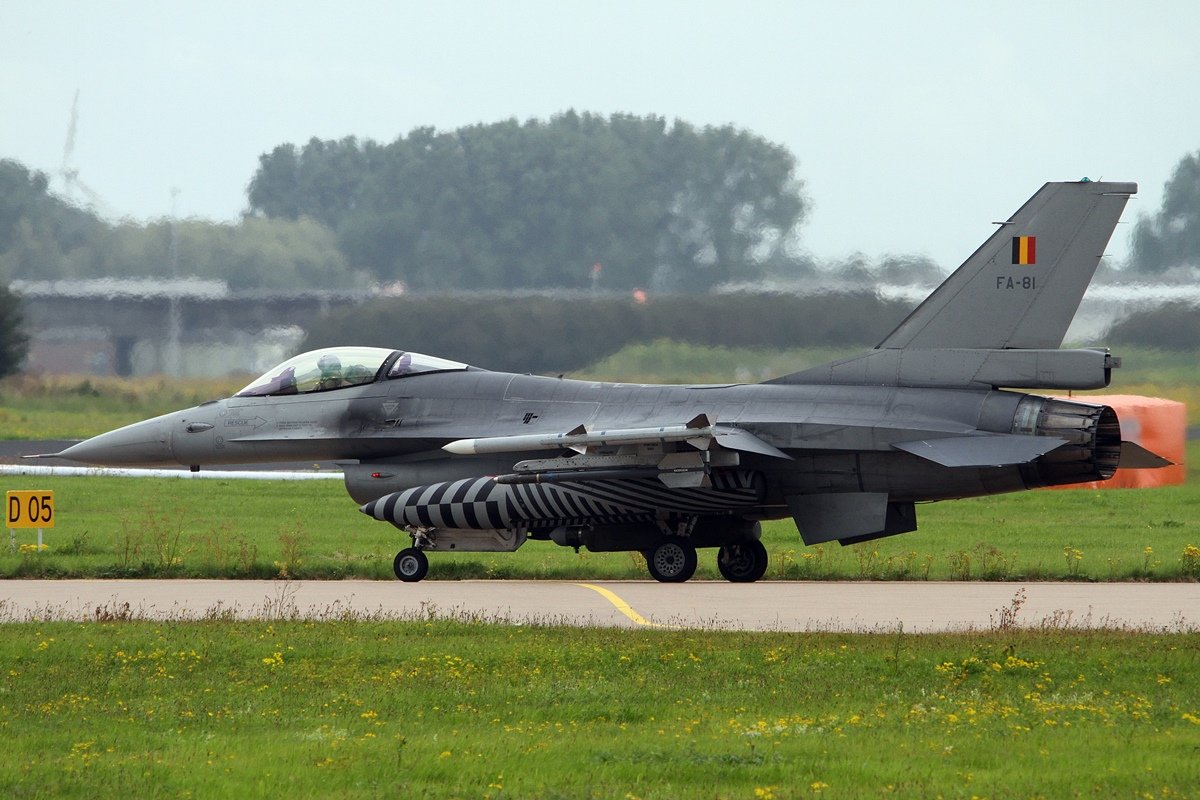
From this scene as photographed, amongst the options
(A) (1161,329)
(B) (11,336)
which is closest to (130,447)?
(B) (11,336)

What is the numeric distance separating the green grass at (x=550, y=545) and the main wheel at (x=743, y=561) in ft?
2.27

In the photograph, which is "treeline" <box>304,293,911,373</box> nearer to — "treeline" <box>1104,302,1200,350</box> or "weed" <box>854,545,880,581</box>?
"weed" <box>854,545,880,581</box>

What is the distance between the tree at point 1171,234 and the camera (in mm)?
24891

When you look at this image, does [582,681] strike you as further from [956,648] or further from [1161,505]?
[1161,505]

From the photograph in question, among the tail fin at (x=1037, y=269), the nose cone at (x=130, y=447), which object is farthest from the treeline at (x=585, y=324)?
the nose cone at (x=130, y=447)

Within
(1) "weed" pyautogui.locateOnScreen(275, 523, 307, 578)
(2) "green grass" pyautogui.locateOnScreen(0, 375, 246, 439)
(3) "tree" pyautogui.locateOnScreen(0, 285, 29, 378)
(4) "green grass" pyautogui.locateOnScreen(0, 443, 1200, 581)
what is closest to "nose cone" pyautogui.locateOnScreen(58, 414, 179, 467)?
(4) "green grass" pyautogui.locateOnScreen(0, 443, 1200, 581)

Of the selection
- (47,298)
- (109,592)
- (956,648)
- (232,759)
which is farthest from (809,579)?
(47,298)

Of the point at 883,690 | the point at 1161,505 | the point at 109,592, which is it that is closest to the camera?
the point at 883,690

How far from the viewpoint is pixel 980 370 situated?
17.3m

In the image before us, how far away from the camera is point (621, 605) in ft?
52.1

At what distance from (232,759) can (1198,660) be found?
7244mm

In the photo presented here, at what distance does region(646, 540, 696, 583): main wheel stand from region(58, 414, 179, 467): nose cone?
22.4ft

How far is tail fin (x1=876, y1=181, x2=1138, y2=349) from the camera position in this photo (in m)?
17.0

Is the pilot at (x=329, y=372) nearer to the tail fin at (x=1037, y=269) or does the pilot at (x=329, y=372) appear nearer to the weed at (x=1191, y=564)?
the tail fin at (x=1037, y=269)
